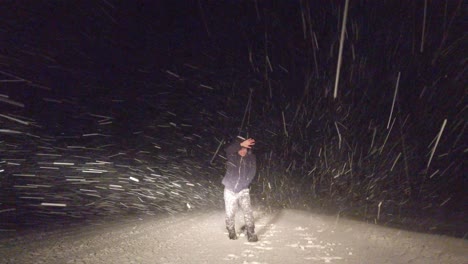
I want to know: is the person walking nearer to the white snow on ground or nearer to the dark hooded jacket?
the dark hooded jacket

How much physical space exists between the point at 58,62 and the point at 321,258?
67.6m

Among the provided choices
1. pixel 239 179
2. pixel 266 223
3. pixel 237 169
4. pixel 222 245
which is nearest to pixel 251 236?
pixel 222 245

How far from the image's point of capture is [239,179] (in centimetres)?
788

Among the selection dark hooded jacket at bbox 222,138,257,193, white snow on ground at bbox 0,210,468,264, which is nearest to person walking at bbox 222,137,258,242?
dark hooded jacket at bbox 222,138,257,193

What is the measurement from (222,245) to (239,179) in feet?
4.27

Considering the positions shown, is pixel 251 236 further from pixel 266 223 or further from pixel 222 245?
pixel 266 223

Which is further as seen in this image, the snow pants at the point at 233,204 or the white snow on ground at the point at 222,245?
the snow pants at the point at 233,204

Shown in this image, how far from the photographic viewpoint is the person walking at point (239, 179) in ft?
25.4

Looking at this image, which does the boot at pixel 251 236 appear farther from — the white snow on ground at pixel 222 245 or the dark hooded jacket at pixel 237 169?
the dark hooded jacket at pixel 237 169

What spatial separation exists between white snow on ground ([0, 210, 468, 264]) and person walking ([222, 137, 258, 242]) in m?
0.35

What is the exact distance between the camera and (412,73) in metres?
28.6

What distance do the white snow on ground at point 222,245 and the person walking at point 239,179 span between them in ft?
1.16

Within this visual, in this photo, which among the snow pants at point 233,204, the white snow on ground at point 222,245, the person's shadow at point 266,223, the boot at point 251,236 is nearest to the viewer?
the white snow on ground at point 222,245

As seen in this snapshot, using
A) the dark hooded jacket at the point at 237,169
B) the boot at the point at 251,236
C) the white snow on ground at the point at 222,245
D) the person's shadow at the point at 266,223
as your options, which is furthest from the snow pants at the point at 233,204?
the person's shadow at the point at 266,223
